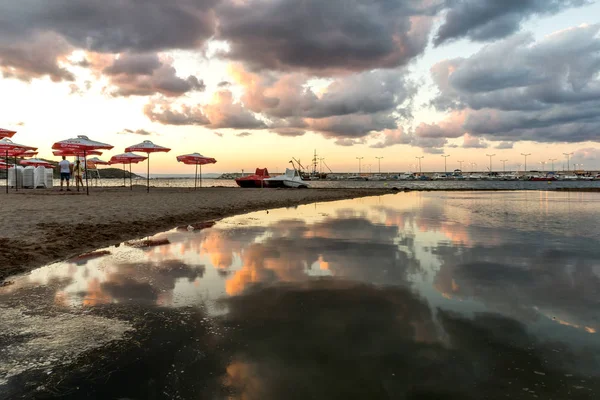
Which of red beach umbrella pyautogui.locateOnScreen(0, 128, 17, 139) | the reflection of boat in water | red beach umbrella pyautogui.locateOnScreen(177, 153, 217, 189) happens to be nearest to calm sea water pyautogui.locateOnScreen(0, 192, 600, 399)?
red beach umbrella pyautogui.locateOnScreen(0, 128, 17, 139)

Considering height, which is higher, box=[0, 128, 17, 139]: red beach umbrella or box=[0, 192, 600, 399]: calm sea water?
box=[0, 128, 17, 139]: red beach umbrella

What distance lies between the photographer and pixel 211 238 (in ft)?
34.5

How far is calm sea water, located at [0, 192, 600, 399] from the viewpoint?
3031mm

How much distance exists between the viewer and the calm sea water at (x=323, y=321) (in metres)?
3.03

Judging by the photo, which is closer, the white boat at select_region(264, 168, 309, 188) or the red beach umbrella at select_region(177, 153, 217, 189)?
the red beach umbrella at select_region(177, 153, 217, 189)

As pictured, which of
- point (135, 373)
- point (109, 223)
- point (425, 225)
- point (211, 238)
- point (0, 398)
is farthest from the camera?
point (425, 225)

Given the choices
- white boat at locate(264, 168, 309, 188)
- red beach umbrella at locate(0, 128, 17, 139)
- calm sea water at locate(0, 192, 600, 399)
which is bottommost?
calm sea water at locate(0, 192, 600, 399)

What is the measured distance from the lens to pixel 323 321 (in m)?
4.36

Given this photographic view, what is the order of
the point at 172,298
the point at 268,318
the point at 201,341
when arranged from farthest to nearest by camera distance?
the point at 172,298
the point at 268,318
the point at 201,341

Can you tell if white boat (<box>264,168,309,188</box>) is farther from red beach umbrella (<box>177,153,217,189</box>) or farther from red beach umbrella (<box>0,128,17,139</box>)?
red beach umbrella (<box>0,128,17,139</box>)

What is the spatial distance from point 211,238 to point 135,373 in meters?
7.44

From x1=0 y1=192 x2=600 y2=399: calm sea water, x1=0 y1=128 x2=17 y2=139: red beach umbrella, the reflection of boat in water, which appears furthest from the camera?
the reflection of boat in water

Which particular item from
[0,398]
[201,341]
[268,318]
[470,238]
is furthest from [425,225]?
[0,398]

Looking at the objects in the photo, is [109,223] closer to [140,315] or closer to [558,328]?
[140,315]
